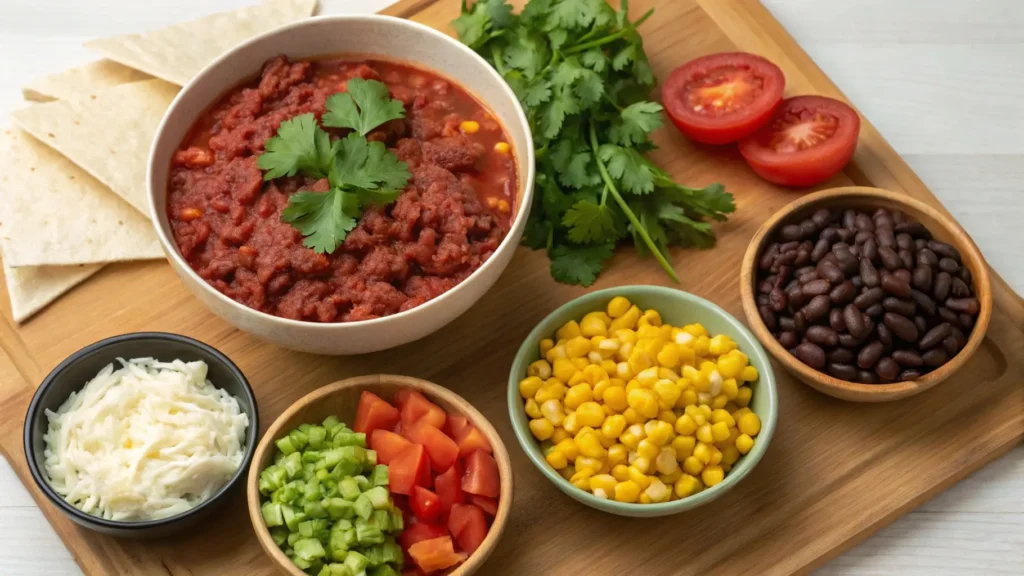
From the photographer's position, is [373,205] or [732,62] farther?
[732,62]

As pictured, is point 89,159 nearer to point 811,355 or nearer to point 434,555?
point 434,555

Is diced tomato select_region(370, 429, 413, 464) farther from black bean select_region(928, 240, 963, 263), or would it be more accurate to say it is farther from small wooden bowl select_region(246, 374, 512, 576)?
black bean select_region(928, 240, 963, 263)

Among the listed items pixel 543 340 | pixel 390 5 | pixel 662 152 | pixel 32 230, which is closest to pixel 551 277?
pixel 543 340

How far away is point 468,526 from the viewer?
4254 millimetres

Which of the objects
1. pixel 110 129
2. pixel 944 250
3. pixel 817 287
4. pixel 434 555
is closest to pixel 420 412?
pixel 434 555

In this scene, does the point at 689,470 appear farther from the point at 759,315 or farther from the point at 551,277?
the point at 551,277

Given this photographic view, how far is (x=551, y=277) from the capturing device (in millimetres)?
5086

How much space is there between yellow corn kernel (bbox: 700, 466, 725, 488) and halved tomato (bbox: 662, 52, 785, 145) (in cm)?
163

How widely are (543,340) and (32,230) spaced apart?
2.27 m

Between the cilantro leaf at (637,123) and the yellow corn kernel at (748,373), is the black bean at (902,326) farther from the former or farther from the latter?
the cilantro leaf at (637,123)

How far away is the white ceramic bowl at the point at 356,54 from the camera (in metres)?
4.32

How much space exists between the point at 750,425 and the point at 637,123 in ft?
4.77

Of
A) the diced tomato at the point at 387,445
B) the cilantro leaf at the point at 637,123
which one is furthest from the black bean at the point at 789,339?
the diced tomato at the point at 387,445

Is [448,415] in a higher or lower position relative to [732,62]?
lower
